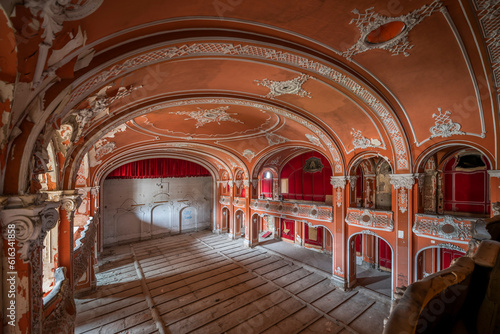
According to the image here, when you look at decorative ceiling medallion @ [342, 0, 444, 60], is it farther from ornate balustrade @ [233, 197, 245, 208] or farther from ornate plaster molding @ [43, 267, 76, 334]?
ornate balustrade @ [233, 197, 245, 208]

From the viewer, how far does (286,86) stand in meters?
5.62

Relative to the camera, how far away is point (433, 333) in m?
1.57

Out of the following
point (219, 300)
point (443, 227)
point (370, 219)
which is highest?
point (443, 227)

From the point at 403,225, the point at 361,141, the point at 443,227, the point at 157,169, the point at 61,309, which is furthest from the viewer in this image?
the point at 157,169

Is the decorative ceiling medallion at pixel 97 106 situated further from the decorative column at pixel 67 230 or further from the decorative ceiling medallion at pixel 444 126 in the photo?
the decorative ceiling medallion at pixel 444 126

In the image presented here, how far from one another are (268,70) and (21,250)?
4918 millimetres

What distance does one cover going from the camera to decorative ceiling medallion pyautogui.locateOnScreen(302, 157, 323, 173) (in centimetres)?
1381

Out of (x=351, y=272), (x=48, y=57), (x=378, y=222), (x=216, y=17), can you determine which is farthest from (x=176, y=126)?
(x=351, y=272)

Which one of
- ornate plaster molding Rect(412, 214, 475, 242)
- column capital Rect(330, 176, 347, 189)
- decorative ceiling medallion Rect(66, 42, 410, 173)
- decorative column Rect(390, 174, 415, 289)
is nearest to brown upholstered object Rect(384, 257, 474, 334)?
decorative ceiling medallion Rect(66, 42, 410, 173)

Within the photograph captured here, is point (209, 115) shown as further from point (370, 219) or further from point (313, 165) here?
point (313, 165)

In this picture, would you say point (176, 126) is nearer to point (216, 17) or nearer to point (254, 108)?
point (254, 108)

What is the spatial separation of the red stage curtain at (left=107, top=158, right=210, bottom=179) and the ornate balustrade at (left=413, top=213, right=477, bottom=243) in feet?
48.2

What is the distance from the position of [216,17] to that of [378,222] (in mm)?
8248

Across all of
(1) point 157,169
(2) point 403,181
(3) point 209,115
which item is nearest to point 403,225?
(2) point 403,181
